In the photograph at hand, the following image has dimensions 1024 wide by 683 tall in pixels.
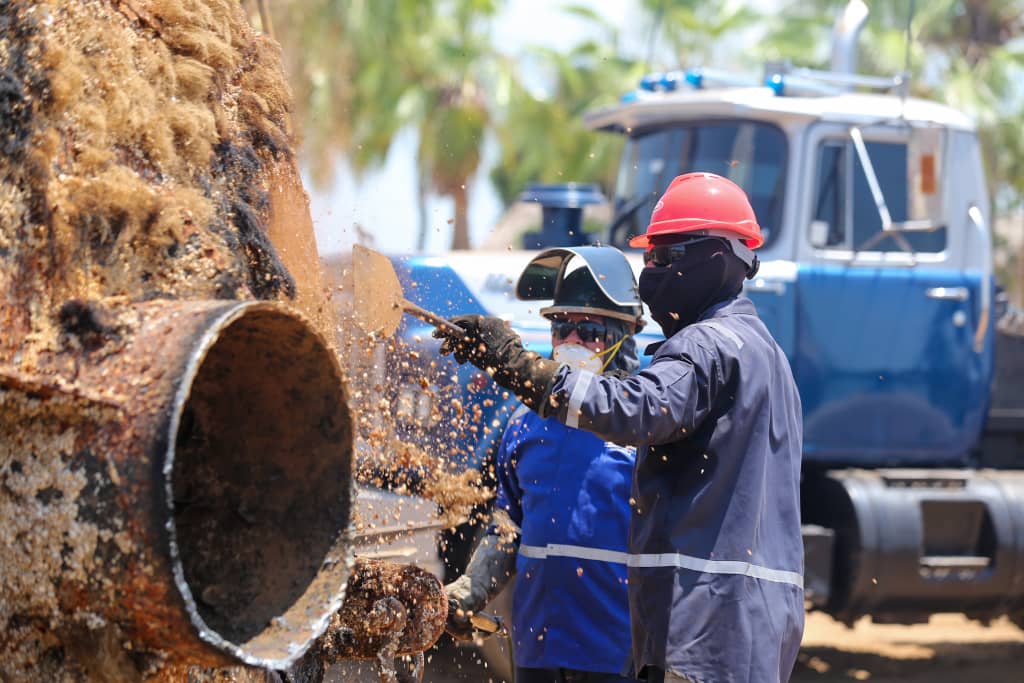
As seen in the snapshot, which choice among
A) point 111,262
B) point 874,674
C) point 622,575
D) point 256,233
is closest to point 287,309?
point 111,262

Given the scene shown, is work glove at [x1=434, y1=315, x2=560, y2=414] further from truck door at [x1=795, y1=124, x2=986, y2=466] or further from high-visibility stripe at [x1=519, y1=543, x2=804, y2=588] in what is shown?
truck door at [x1=795, y1=124, x2=986, y2=466]

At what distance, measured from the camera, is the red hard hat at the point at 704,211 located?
10.7ft

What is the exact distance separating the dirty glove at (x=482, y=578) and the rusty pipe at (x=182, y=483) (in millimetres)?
1455

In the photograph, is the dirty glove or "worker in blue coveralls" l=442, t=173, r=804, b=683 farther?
the dirty glove

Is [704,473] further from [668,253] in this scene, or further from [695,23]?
[695,23]

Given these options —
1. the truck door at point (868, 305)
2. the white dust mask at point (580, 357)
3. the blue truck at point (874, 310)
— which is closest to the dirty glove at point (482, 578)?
the white dust mask at point (580, 357)

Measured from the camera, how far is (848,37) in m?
7.39

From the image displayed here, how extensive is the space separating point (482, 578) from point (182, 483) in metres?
1.61

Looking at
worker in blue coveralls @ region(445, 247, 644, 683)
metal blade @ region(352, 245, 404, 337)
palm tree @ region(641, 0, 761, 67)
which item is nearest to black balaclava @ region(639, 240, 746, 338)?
worker in blue coveralls @ region(445, 247, 644, 683)

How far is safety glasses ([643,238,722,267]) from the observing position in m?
3.28

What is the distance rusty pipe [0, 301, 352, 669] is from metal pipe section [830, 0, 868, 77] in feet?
19.2

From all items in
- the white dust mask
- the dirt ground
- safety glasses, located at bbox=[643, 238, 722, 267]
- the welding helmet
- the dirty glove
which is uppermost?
safety glasses, located at bbox=[643, 238, 722, 267]

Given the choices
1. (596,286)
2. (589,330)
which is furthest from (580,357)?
(596,286)

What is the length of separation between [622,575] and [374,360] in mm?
900
